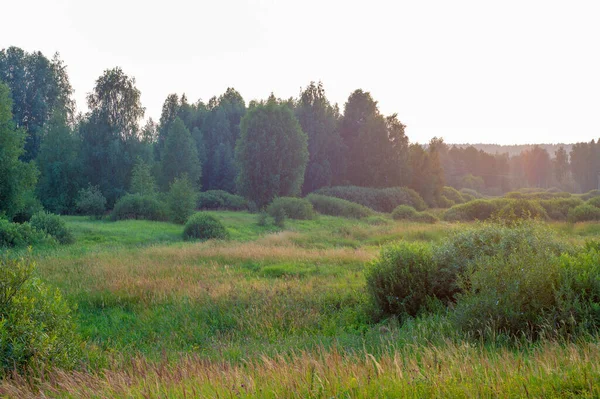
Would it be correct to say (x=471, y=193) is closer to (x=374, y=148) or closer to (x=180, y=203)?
(x=374, y=148)

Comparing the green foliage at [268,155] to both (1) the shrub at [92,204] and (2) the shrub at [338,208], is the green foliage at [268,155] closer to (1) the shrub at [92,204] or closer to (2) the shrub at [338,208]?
(2) the shrub at [338,208]

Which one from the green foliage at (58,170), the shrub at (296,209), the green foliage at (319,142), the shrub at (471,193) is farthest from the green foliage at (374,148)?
the green foliage at (58,170)

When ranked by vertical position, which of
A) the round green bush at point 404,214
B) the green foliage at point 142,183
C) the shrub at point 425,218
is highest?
the green foliage at point 142,183

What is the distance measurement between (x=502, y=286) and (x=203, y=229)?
19.7 metres

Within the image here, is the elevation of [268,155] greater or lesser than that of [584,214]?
greater

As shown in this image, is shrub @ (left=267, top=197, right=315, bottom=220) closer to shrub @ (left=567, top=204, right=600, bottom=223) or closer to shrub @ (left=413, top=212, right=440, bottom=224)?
shrub @ (left=413, top=212, right=440, bottom=224)

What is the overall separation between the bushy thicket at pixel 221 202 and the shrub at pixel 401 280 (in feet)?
129

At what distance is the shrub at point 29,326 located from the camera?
18.1ft

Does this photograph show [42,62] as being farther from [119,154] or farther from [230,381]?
[230,381]

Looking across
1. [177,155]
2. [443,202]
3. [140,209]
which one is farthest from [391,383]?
[443,202]

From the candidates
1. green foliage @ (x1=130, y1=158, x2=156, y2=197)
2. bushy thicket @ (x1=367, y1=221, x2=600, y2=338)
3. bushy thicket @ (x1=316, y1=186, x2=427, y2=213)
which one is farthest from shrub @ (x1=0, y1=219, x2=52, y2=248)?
bushy thicket @ (x1=316, y1=186, x2=427, y2=213)

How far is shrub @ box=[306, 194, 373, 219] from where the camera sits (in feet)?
145

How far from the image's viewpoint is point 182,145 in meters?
50.4

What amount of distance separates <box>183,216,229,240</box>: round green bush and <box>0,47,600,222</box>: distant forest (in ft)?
31.0
